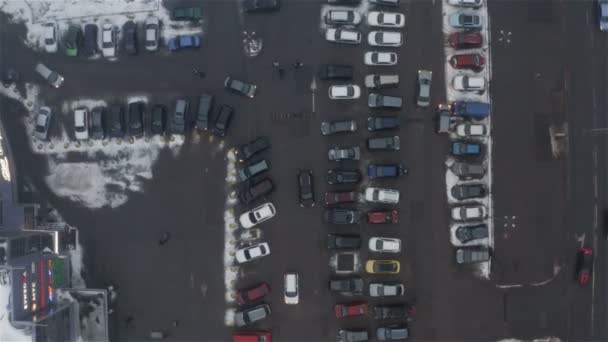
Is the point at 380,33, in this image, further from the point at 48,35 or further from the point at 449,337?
the point at 48,35

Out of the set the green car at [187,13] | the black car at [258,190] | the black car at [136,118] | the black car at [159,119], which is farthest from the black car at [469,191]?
the black car at [136,118]

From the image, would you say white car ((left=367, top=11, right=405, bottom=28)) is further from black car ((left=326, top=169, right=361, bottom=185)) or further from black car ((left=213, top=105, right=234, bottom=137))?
black car ((left=213, top=105, right=234, bottom=137))

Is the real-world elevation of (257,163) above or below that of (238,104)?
below

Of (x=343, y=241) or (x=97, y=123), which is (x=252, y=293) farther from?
(x=97, y=123)

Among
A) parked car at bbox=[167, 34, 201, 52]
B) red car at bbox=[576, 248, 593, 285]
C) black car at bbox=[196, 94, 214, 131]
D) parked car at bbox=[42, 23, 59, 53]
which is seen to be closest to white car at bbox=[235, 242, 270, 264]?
black car at bbox=[196, 94, 214, 131]

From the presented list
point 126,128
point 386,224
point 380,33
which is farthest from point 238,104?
point 386,224

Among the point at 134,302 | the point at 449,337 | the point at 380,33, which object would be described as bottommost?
the point at 449,337
